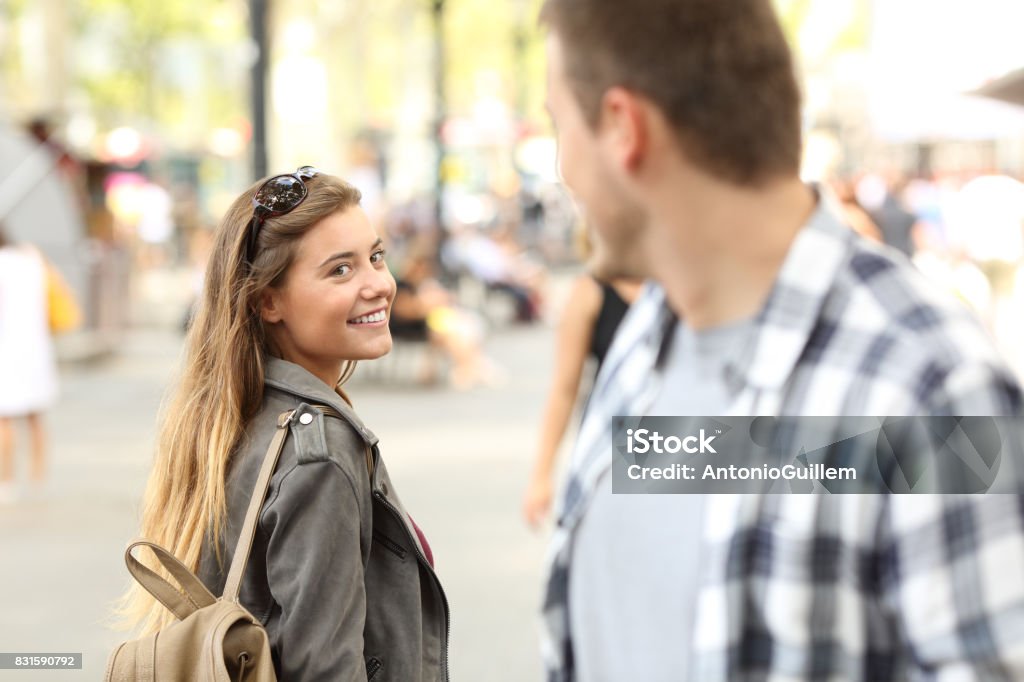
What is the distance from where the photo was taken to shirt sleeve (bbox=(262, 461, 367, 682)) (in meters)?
2.19

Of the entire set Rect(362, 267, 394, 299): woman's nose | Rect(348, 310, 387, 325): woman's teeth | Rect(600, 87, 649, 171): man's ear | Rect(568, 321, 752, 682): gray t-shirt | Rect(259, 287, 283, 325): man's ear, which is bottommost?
Rect(568, 321, 752, 682): gray t-shirt

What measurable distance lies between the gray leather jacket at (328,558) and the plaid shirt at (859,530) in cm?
70

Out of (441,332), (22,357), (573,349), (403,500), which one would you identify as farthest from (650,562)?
(441,332)

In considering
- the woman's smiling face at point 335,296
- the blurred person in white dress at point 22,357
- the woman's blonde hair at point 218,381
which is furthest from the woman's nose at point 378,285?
the blurred person in white dress at point 22,357

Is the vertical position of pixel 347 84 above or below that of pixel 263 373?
above

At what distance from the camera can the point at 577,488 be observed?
1917mm

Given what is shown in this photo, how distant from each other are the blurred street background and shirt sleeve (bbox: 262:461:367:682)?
25.3 inches

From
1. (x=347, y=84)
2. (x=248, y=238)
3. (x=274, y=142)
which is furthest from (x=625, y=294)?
(x=347, y=84)

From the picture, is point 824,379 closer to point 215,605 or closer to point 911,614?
point 911,614

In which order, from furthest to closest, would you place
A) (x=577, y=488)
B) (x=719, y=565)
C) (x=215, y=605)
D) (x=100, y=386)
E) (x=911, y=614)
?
(x=100, y=386) < (x=215, y=605) < (x=577, y=488) < (x=719, y=565) < (x=911, y=614)

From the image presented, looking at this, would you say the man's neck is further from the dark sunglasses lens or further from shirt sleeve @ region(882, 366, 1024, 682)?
the dark sunglasses lens

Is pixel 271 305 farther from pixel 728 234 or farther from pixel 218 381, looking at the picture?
pixel 728 234

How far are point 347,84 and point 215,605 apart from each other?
50187 millimetres

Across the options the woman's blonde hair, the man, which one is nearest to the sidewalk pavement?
the woman's blonde hair
